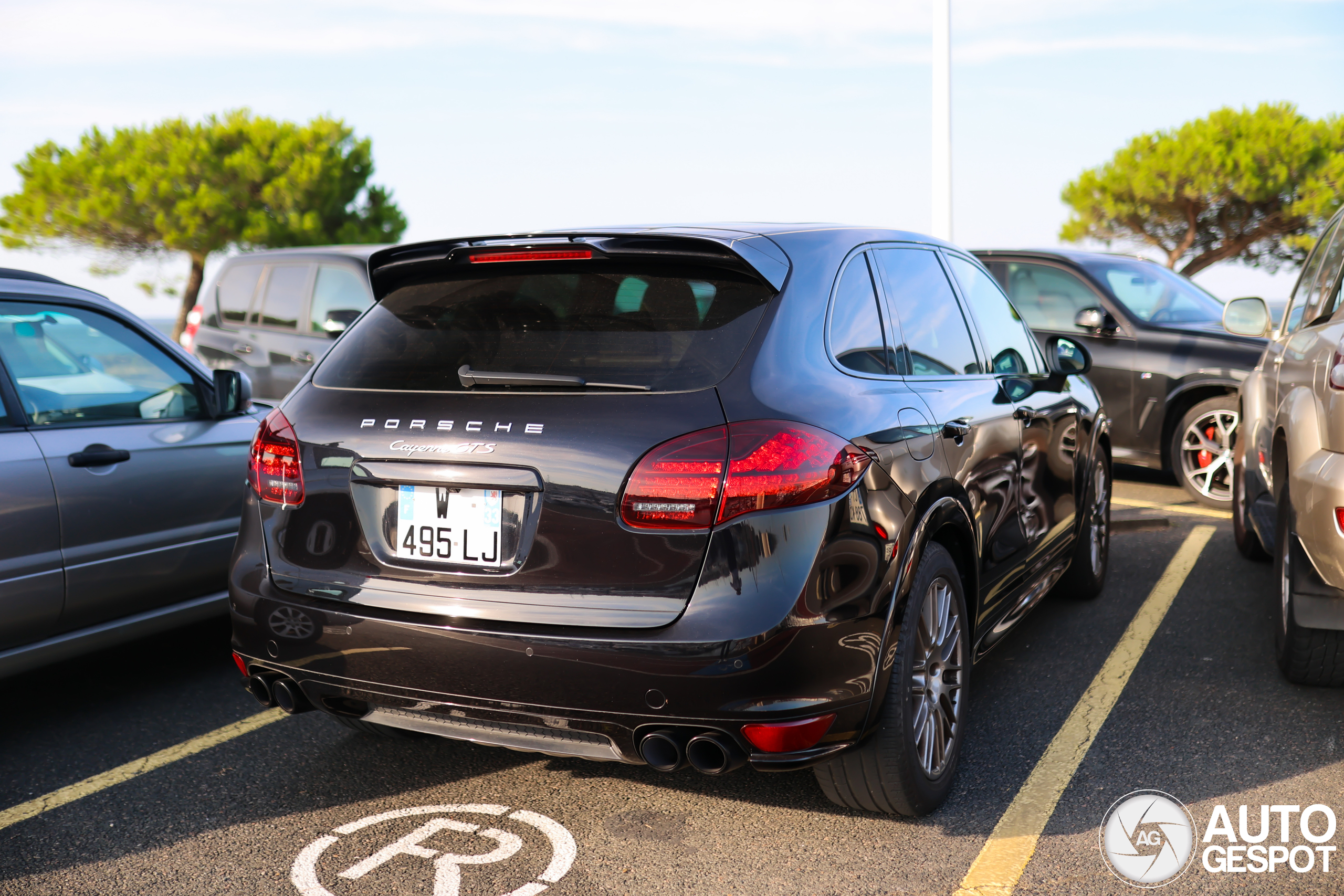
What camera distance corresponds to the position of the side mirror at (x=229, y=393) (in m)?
4.75

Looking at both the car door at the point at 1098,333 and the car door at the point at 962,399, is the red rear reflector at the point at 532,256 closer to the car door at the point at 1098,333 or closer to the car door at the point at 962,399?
the car door at the point at 962,399

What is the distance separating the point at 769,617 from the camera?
2.63m

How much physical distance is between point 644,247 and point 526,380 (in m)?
0.48

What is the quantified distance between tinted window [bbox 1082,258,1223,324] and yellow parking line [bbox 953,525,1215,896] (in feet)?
12.3

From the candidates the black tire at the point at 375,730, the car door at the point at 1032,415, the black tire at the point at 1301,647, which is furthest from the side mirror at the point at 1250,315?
the black tire at the point at 375,730

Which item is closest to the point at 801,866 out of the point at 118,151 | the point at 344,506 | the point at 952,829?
the point at 952,829

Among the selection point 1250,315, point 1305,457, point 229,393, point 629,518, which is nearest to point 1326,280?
point 1250,315

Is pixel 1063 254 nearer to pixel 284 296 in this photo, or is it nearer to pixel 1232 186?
pixel 284 296

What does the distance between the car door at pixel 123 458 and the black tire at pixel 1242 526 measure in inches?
199

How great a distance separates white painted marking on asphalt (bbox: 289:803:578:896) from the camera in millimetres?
2918

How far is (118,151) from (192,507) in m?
39.6

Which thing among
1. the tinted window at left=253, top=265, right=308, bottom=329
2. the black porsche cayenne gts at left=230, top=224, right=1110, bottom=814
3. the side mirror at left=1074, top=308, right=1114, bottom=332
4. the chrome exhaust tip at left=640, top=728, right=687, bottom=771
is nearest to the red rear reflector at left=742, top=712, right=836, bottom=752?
the black porsche cayenne gts at left=230, top=224, right=1110, bottom=814

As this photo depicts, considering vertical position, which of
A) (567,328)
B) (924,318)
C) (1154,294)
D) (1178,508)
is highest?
(567,328)

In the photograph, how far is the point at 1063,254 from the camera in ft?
29.6
